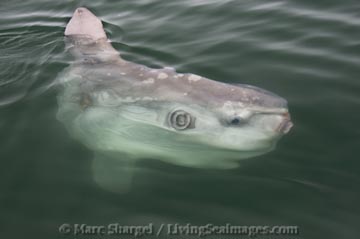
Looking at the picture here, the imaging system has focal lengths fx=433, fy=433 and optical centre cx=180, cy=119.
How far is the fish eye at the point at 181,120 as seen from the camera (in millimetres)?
5027

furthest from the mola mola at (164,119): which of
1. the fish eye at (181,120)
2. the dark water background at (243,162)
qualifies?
the dark water background at (243,162)

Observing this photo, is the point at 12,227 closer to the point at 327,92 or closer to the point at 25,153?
the point at 25,153

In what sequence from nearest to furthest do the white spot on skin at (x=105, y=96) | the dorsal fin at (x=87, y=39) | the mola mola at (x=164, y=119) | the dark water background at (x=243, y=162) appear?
the dark water background at (x=243, y=162)
the mola mola at (x=164, y=119)
the white spot on skin at (x=105, y=96)
the dorsal fin at (x=87, y=39)

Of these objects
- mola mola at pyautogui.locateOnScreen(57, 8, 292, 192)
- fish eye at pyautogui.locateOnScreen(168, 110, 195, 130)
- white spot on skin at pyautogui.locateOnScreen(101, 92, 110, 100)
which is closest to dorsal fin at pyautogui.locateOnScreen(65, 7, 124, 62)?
mola mola at pyautogui.locateOnScreen(57, 8, 292, 192)

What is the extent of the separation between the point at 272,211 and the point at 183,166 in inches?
47.8

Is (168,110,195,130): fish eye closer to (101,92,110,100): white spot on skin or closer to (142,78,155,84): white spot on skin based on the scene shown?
(142,78,155,84): white spot on skin

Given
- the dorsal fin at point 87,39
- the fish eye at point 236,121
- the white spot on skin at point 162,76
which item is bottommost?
the fish eye at point 236,121

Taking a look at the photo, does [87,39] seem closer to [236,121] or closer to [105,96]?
[105,96]

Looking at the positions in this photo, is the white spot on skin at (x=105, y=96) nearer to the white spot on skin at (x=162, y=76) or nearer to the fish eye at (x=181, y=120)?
the white spot on skin at (x=162, y=76)

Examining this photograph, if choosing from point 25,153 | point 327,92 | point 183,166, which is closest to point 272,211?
point 183,166

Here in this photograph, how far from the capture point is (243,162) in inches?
194

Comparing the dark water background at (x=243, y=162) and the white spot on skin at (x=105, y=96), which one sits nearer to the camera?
the dark water background at (x=243, y=162)

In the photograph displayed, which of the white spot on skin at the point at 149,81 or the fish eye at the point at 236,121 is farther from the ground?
the white spot on skin at the point at 149,81

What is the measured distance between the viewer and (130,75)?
583 centimetres
